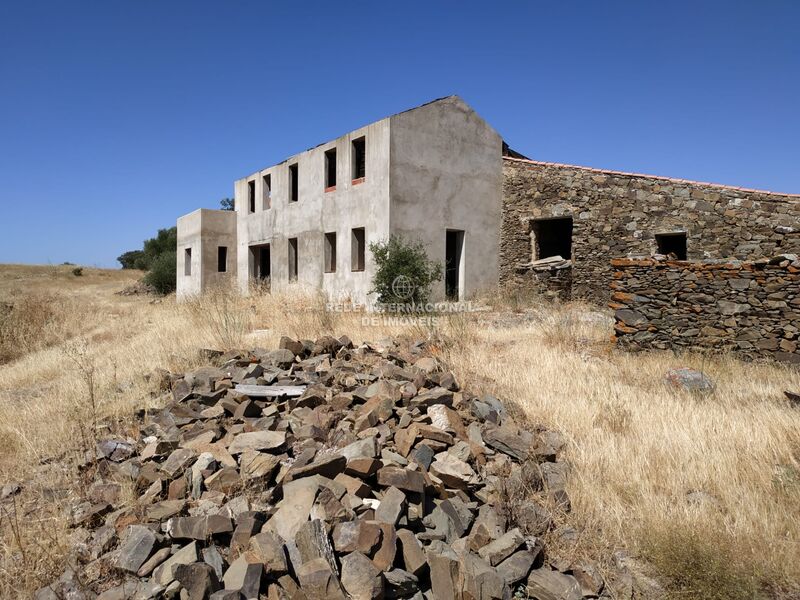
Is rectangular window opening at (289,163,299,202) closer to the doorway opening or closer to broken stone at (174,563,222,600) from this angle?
the doorway opening

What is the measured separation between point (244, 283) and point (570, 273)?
12989 millimetres

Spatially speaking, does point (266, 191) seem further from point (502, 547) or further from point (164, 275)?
point (502, 547)

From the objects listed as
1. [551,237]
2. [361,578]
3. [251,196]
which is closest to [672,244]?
[551,237]

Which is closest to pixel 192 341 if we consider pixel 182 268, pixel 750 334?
pixel 750 334

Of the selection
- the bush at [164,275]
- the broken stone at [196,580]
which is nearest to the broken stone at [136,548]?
the broken stone at [196,580]

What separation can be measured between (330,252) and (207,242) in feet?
24.5

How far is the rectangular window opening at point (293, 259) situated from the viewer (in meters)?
17.9

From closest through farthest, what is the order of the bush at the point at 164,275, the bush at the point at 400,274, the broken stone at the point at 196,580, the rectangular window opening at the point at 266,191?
the broken stone at the point at 196,580 < the bush at the point at 400,274 < the rectangular window opening at the point at 266,191 < the bush at the point at 164,275

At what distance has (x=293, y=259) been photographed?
59.0ft

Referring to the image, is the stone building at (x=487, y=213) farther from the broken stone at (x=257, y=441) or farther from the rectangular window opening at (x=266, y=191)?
the broken stone at (x=257, y=441)

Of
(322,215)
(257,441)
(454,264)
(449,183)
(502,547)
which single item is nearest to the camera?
(502,547)

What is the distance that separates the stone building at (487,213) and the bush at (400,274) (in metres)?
0.88

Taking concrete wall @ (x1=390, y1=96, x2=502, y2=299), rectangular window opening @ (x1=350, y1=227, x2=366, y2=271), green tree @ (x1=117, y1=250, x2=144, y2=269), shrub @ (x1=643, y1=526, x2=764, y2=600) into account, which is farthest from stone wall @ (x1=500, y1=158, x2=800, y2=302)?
green tree @ (x1=117, y1=250, x2=144, y2=269)

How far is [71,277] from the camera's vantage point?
117ft
